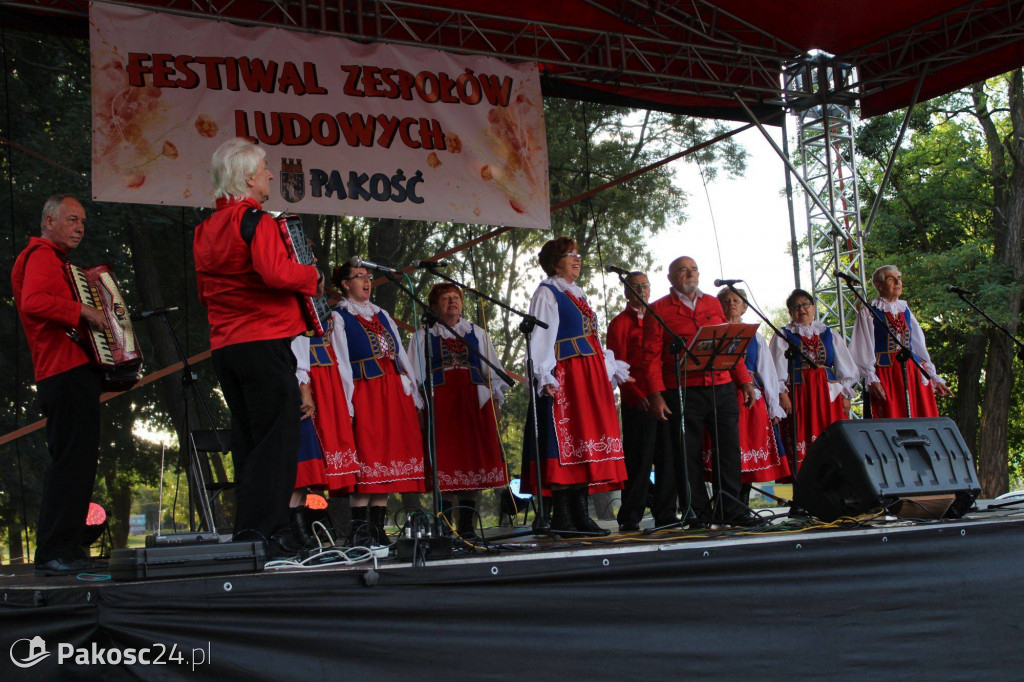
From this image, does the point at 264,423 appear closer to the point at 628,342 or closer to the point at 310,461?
the point at 310,461

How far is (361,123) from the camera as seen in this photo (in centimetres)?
628

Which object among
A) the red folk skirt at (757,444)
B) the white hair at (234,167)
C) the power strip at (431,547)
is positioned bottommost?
the power strip at (431,547)

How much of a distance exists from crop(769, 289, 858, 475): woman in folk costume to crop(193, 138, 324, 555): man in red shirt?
4.62 meters

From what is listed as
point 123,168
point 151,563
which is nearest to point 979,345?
point 123,168

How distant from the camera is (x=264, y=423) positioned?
3.39 m

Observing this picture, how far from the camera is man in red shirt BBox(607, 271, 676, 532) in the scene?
5.48 metres

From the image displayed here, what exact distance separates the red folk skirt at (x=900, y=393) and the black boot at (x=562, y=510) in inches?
128

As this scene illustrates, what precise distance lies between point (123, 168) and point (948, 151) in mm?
17950

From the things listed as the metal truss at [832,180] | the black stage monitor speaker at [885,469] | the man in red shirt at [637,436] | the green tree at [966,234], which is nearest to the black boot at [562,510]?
the man in red shirt at [637,436]

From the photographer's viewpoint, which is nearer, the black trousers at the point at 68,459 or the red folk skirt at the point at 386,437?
the black trousers at the point at 68,459

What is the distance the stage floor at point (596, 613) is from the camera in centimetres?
259

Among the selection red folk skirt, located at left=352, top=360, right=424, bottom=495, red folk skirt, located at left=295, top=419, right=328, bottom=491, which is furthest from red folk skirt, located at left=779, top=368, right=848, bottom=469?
red folk skirt, located at left=295, top=419, right=328, bottom=491

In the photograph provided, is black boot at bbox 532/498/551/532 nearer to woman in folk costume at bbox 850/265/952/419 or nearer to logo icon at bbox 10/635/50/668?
logo icon at bbox 10/635/50/668

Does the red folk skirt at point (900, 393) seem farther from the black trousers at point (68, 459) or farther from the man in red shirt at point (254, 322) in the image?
the black trousers at point (68, 459)
